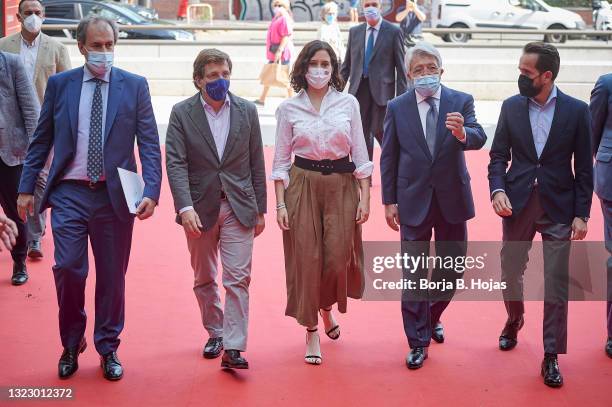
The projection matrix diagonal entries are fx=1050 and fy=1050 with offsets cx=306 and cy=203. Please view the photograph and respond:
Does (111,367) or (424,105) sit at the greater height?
(424,105)

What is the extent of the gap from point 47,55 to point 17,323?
8.73ft

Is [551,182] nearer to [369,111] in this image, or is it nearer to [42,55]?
[42,55]

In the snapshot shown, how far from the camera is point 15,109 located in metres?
7.36

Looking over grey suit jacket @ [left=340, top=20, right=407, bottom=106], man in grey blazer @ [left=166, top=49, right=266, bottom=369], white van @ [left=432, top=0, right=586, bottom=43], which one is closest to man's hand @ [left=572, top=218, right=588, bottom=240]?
man in grey blazer @ [left=166, top=49, right=266, bottom=369]

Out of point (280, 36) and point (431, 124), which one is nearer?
point (431, 124)

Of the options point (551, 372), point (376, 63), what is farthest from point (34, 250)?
point (551, 372)

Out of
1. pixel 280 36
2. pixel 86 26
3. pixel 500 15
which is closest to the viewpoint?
pixel 86 26

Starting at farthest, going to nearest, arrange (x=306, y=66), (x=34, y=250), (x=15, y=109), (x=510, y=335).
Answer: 1. (x=34, y=250)
2. (x=15, y=109)
3. (x=510, y=335)
4. (x=306, y=66)

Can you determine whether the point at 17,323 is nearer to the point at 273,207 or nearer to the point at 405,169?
the point at 405,169

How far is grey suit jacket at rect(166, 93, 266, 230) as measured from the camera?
582cm

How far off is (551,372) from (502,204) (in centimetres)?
96

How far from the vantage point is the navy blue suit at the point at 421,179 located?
5.97 metres

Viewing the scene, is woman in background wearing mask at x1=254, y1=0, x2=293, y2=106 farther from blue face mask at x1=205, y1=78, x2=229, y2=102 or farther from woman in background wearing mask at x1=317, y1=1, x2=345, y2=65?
blue face mask at x1=205, y1=78, x2=229, y2=102

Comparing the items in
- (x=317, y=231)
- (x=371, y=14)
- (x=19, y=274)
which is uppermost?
(x=371, y=14)
